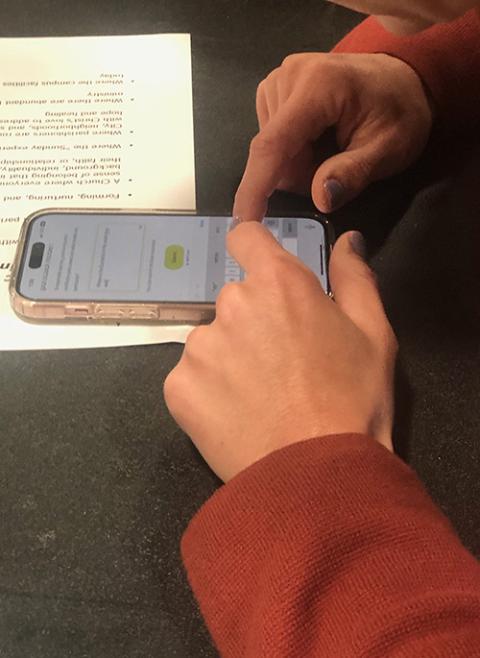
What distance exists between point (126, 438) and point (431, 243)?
0.94 ft

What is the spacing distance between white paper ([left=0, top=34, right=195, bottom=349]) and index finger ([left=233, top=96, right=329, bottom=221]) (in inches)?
2.1

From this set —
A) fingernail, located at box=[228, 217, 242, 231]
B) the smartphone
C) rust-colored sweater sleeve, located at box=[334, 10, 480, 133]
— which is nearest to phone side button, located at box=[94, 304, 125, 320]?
the smartphone

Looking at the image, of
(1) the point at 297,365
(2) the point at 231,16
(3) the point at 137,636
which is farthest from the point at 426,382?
(2) the point at 231,16

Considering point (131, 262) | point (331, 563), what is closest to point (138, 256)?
point (131, 262)

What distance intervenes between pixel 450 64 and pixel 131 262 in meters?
0.33

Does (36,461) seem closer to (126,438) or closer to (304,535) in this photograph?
(126,438)

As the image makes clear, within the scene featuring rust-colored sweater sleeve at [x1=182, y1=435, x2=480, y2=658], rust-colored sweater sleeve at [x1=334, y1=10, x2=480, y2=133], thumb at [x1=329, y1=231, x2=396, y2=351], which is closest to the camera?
rust-colored sweater sleeve at [x1=182, y1=435, x2=480, y2=658]

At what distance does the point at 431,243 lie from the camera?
0.57 meters

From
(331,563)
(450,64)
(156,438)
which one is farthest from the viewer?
(450,64)

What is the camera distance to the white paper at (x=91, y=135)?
0.56 m

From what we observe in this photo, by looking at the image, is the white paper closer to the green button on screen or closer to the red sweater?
the green button on screen

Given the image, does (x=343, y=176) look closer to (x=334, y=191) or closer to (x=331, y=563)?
(x=334, y=191)

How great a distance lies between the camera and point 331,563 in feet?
1.15

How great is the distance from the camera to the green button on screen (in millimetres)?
534
